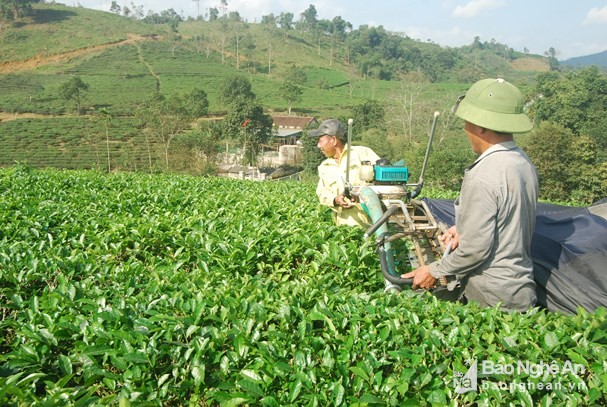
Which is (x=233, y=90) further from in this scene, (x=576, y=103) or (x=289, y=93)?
(x=576, y=103)

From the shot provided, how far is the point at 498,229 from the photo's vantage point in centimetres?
239

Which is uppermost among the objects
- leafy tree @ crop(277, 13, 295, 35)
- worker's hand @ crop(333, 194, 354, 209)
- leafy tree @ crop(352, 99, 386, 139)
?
leafy tree @ crop(277, 13, 295, 35)

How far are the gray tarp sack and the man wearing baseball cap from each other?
153 centimetres

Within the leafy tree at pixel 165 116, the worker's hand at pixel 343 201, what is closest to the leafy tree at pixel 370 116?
the leafy tree at pixel 165 116

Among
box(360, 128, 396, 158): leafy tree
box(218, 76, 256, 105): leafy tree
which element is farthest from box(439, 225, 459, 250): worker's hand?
box(218, 76, 256, 105): leafy tree

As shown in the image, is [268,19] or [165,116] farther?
[268,19]

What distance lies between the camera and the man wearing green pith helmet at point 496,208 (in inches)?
91.9

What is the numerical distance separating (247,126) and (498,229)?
137 feet

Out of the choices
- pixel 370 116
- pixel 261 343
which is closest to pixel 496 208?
pixel 261 343

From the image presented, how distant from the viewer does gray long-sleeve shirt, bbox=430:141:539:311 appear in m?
2.33

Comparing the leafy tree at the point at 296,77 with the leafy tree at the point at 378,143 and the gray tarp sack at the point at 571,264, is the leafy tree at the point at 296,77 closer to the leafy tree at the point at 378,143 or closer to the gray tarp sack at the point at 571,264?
the leafy tree at the point at 378,143

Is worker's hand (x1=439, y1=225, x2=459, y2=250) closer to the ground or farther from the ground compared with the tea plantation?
farther from the ground

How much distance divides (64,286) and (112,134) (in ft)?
155

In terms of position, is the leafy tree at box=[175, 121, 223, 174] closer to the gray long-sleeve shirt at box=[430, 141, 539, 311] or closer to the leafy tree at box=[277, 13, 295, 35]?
the gray long-sleeve shirt at box=[430, 141, 539, 311]
